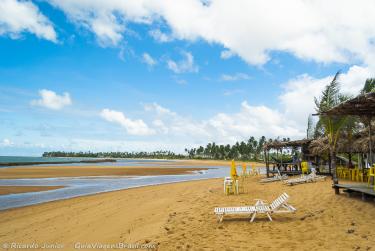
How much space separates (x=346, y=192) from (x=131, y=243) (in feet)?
23.8

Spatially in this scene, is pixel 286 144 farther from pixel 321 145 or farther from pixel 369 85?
pixel 369 85

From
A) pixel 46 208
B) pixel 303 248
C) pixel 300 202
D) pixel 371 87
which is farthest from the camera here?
pixel 371 87

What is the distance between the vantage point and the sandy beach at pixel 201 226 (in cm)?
566

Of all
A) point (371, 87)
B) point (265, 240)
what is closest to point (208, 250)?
point (265, 240)

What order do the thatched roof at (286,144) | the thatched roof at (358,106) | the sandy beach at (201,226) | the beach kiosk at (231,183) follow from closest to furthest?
the sandy beach at (201,226) < the thatched roof at (358,106) < the beach kiosk at (231,183) < the thatched roof at (286,144)

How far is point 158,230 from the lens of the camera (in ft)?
23.1

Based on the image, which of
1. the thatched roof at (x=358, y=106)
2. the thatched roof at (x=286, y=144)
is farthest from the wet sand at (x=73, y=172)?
the thatched roof at (x=358, y=106)

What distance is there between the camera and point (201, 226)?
23.4 feet

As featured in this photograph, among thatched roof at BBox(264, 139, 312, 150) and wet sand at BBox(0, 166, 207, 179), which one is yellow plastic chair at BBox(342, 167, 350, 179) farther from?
wet sand at BBox(0, 166, 207, 179)

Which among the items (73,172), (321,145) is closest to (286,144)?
(321,145)

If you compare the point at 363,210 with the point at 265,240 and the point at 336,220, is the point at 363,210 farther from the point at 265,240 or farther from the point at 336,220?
the point at 265,240

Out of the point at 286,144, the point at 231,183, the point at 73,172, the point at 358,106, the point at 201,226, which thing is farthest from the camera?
the point at 73,172

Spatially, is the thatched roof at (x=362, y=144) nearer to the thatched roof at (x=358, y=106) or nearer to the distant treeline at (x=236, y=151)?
the thatched roof at (x=358, y=106)

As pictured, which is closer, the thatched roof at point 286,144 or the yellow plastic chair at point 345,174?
the yellow plastic chair at point 345,174
